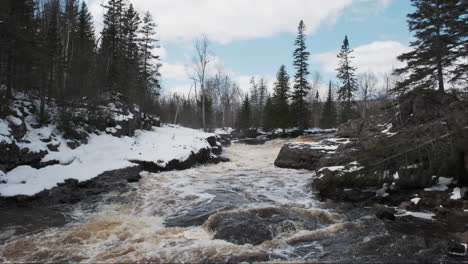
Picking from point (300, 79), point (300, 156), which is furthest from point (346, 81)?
point (300, 156)

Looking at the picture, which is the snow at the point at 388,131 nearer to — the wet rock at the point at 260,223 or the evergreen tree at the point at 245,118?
the wet rock at the point at 260,223

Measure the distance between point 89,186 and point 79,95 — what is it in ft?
26.8

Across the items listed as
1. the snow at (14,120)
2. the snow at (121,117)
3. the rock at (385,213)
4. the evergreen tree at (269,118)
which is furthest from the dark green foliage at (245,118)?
the rock at (385,213)

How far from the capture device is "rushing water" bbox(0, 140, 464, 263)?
5.62 metres

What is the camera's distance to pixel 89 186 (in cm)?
1098

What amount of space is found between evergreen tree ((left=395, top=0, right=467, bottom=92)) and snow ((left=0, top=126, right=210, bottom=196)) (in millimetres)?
14695

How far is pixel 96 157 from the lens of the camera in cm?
1375

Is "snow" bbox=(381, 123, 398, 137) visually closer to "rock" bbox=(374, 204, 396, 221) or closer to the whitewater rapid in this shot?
the whitewater rapid

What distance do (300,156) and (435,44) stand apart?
10.1m

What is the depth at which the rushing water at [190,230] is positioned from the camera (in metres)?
5.62

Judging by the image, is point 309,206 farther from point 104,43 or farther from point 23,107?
point 104,43

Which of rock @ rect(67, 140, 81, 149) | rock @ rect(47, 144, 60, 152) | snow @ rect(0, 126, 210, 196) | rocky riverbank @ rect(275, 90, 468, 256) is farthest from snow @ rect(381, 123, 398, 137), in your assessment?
rock @ rect(47, 144, 60, 152)

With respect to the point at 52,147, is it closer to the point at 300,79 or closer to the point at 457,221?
the point at 457,221

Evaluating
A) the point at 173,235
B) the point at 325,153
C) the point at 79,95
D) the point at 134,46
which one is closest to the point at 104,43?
the point at 134,46
